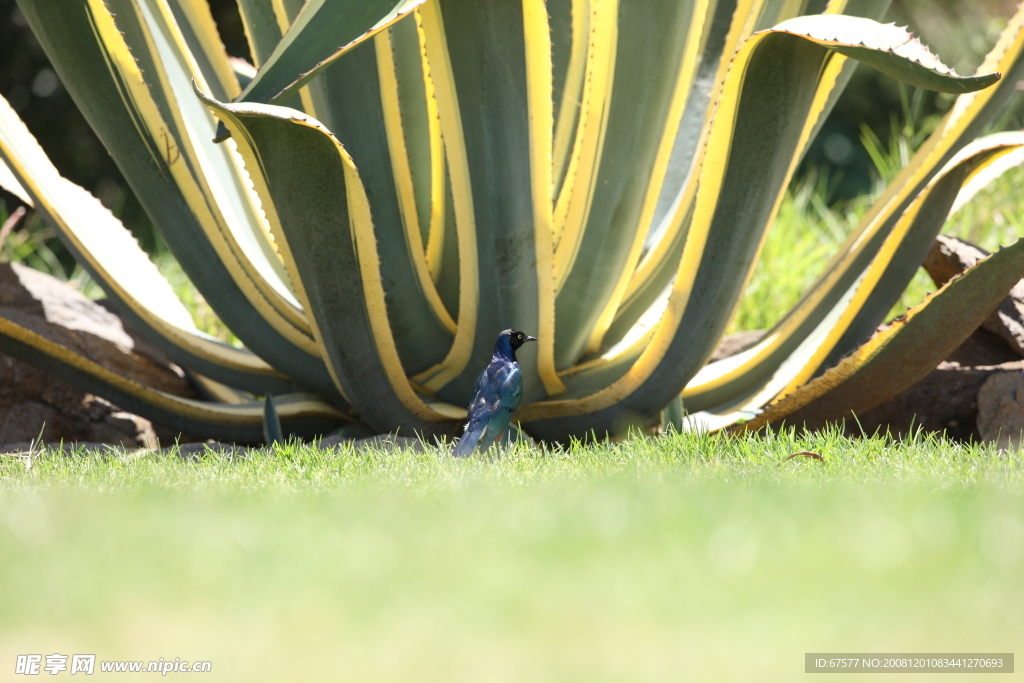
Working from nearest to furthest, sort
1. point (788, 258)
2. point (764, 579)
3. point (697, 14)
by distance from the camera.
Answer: point (764, 579), point (697, 14), point (788, 258)

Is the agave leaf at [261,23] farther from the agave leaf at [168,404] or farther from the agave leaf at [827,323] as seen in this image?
the agave leaf at [827,323]

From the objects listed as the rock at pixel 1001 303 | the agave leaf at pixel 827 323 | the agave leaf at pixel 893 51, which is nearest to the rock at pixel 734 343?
the agave leaf at pixel 827 323

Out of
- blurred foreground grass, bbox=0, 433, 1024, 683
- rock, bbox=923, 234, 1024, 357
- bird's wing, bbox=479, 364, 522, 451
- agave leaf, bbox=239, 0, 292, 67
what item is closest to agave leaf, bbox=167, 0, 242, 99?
agave leaf, bbox=239, 0, 292, 67

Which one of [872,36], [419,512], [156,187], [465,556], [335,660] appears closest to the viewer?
[335,660]

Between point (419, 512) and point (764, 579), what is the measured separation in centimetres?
66

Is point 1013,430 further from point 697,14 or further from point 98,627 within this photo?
point 98,627

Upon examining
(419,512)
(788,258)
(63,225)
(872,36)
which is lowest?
(788,258)

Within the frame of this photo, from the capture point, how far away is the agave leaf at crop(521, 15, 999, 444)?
2.54 metres

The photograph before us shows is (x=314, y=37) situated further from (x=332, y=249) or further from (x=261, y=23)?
(x=261, y=23)

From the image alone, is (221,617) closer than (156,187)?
Yes

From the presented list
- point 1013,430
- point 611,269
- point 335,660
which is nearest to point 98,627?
point 335,660

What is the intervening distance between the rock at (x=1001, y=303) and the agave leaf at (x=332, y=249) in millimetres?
1981

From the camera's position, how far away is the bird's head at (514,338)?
2.79 meters

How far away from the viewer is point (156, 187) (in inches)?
124
